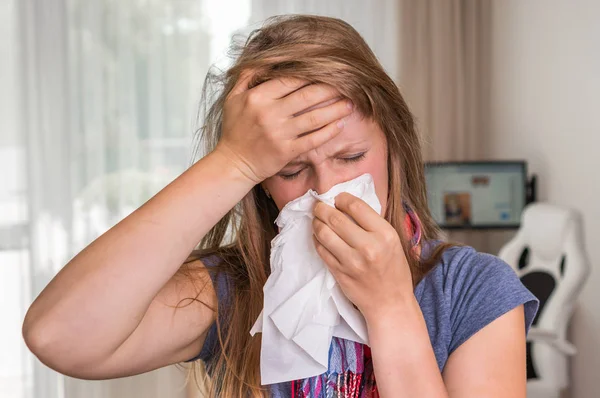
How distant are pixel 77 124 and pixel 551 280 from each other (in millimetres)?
2294

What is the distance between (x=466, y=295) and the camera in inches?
47.7

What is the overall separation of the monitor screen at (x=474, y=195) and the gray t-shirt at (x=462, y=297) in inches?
120

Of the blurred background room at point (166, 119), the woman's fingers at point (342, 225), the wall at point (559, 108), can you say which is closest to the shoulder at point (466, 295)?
the woman's fingers at point (342, 225)

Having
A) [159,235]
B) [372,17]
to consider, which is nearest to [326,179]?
[159,235]

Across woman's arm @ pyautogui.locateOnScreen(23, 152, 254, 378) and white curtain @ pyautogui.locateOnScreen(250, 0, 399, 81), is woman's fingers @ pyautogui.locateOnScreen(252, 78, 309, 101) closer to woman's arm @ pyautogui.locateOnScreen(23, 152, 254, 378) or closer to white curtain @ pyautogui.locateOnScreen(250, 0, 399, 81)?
woman's arm @ pyautogui.locateOnScreen(23, 152, 254, 378)

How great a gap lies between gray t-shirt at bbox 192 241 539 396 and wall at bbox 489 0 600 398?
2.79 metres

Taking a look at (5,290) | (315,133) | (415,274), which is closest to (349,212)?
(315,133)

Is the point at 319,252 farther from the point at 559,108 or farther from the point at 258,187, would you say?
the point at 559,108

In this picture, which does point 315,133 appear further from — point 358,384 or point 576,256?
point 576,256

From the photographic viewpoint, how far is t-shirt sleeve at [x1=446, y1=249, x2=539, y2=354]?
3.81 ft

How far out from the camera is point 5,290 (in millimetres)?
3600

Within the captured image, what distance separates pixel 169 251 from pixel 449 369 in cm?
44

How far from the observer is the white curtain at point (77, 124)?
3.59 metres

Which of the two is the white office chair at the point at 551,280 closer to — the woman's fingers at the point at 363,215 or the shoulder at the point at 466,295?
the shoulder at the point at 466,295
